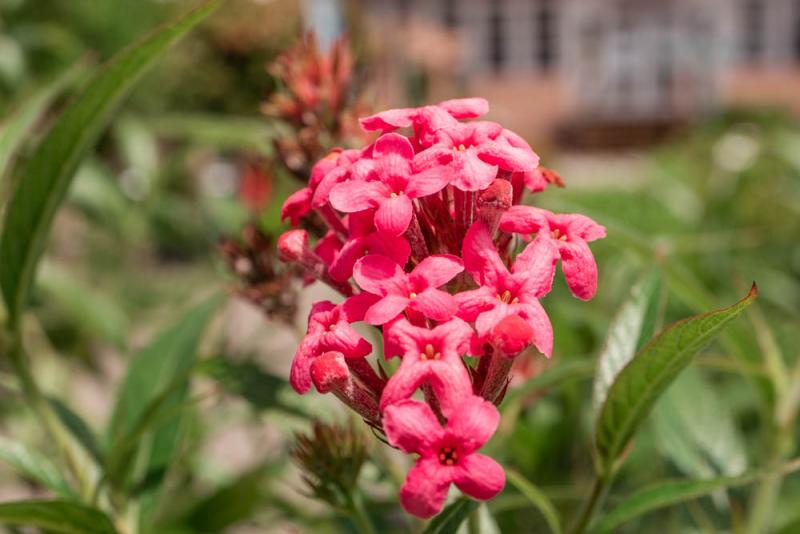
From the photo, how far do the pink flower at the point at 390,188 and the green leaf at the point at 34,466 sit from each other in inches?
18.8

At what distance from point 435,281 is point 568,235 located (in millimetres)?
126

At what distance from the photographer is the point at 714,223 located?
2311 millimetres

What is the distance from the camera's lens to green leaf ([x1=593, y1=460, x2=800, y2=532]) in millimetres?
679

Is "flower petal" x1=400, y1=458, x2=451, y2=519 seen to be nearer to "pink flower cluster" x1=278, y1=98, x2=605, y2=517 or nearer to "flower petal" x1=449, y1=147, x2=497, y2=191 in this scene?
"pink flower cluster" x1=278, y1=98, x2=605, y2=517

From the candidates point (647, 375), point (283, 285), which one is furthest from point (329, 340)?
point (283, 285)

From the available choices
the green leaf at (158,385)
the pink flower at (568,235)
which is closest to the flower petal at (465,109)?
the pink flower at (568,235)

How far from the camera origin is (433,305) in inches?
21.4

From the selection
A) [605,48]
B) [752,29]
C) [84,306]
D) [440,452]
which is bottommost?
[605,48]

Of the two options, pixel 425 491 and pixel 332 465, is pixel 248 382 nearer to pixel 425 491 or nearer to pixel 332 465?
pixel 332 465

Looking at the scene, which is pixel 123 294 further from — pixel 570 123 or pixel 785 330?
pixel 570 123

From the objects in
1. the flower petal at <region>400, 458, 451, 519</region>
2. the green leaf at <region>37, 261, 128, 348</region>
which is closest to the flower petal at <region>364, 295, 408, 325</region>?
the flower petal at <region>400, 458, 451, 519</region>

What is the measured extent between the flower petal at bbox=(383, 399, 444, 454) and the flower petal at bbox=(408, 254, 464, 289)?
0.09 m

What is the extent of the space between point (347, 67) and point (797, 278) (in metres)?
1.78

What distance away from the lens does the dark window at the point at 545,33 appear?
48.6 feet
